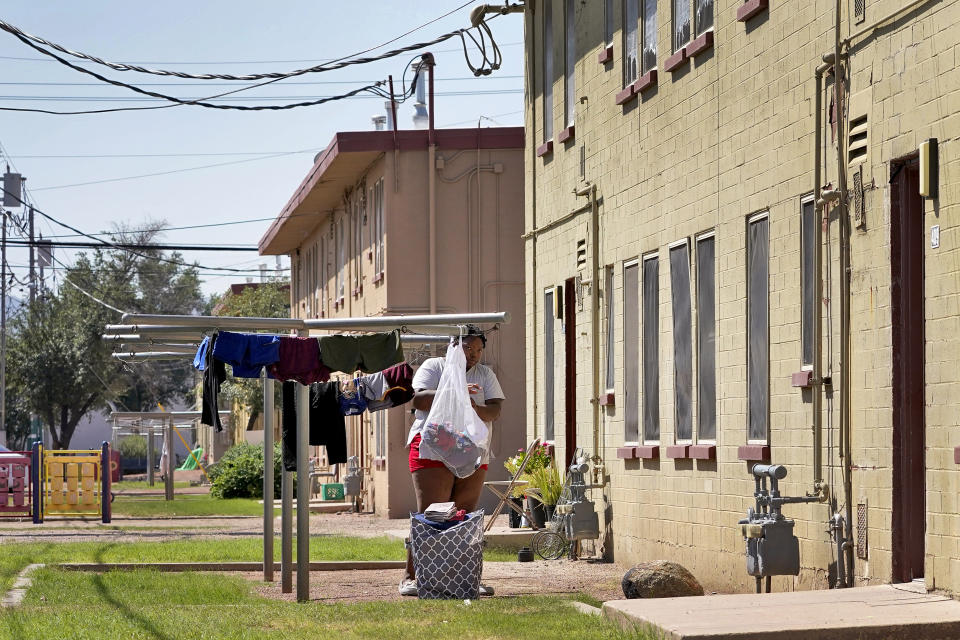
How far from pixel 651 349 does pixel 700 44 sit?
2950 mm

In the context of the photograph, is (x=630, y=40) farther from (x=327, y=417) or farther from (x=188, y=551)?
(x=188, y=551)

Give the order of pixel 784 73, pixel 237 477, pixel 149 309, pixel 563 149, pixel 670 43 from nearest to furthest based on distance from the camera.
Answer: pixel 784 73
pixel 670 43
pixel 563 149
pixel 237 477
pixel 149 309

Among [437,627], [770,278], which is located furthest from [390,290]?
[437,627]

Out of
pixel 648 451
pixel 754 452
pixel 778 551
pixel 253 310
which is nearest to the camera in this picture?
pixel 778 551

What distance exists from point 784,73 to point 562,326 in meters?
6.49

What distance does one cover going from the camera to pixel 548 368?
17.7 metres

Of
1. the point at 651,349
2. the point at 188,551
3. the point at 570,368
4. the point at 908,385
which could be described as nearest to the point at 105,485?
the point at 188,551

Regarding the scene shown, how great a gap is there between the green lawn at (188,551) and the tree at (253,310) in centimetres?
2879

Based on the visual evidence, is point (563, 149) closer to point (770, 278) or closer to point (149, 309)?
point (770, 278)

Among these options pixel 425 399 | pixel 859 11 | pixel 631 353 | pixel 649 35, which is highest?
pixel 649 35

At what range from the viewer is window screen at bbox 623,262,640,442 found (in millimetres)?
14523

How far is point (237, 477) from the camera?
115ft

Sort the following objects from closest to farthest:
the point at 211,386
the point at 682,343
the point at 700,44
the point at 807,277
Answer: the point at 807,277 < the point at 211,386 < the point at 700,44 < the point at 682,343

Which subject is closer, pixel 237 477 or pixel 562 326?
pixel 562 326
